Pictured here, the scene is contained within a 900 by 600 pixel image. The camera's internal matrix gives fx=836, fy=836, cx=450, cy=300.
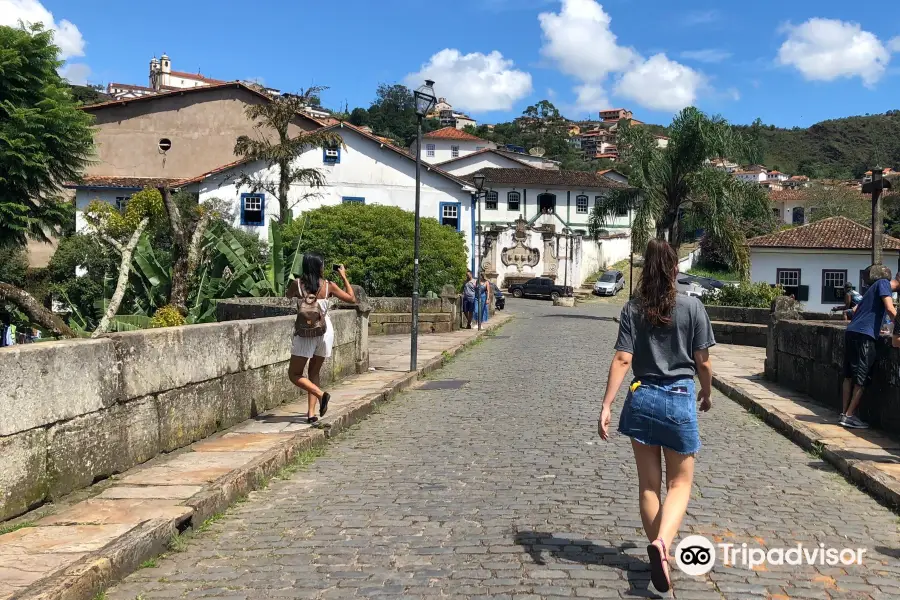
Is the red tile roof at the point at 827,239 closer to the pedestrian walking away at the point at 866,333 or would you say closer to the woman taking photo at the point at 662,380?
the pedestrian walking away at the point at 866,333

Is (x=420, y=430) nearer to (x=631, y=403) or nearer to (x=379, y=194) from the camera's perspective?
(x=631, y=403)

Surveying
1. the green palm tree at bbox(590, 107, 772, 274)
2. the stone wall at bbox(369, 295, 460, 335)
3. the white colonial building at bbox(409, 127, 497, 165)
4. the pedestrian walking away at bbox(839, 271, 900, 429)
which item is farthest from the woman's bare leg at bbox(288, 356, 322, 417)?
the white colonial building at bbox(409, 127, 497, 165)

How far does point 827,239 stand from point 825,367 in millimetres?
31258

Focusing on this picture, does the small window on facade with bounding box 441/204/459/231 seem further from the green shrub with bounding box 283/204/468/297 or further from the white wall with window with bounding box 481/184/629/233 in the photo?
the white wall with window with bounding box 481/184/629/233

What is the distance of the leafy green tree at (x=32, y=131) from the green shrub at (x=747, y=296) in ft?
61.8

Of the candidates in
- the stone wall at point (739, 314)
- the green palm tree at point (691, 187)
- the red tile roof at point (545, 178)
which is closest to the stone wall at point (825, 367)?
the stone wall at point (739, 314)

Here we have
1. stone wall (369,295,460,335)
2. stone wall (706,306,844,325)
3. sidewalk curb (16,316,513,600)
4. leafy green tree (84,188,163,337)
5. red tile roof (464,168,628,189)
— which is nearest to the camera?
sidewalk curb (16,316,513,600)

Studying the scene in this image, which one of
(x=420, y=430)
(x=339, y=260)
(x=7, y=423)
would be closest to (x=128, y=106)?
(x=339, y=260)

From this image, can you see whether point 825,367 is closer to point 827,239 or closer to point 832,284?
point 832,284

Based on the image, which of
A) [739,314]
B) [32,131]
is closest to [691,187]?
[739,314]

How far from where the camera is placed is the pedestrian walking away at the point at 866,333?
867 centimetres

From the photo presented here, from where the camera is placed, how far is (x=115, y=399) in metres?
6.43

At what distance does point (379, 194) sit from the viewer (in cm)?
4088

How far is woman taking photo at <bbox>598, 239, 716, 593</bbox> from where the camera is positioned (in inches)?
178
